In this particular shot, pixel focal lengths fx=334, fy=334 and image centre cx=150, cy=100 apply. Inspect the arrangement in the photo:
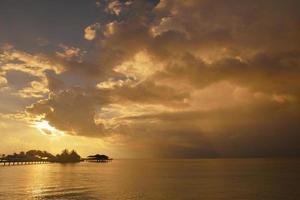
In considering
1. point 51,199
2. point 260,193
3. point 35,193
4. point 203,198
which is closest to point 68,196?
point 51,199

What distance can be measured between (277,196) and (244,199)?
894 cm

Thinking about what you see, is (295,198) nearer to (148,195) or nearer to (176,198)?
(176,198)

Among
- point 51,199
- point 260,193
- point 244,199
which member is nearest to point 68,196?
point 51,199

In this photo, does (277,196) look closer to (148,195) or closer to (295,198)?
(295,198)

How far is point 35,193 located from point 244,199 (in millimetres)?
40936

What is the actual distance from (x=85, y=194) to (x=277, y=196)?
3803 centimetres

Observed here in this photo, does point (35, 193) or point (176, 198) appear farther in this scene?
point (35, 193)

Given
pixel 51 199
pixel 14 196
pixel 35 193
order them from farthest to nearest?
1. pixel 35 193
2. pixel 14 196
3. pixel 51 199

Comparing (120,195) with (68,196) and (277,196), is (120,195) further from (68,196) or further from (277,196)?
(277,196)

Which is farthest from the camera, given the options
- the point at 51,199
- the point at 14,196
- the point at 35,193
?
the point at 35,193

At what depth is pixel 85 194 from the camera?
6569cm

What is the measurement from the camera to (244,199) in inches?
2442

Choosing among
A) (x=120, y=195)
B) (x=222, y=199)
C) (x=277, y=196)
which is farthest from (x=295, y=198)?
(x=120, y=195)

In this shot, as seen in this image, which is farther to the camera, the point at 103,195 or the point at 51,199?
the point at 103,195
